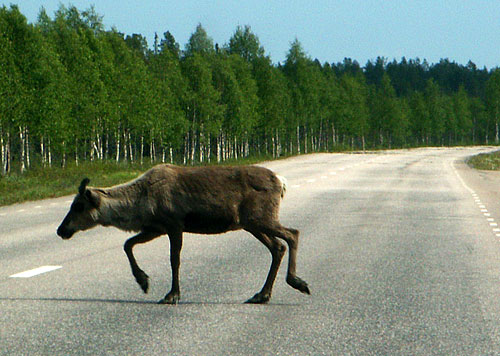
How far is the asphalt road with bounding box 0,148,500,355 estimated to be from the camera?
6.06m

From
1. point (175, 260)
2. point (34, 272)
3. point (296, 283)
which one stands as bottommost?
point (34, 272)

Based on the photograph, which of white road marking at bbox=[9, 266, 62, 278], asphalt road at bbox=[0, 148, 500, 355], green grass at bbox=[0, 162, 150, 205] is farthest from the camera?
green grass at bbox=[0, 162, 150, 205]

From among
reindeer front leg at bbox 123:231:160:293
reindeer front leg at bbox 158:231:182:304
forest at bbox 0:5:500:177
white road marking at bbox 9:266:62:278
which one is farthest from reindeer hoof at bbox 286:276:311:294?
forest at bbox 0:5:500:177

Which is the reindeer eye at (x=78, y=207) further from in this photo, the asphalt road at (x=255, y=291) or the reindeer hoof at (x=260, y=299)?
the reindeer hoof at (x=260, y=299)

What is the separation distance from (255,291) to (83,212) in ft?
6.22

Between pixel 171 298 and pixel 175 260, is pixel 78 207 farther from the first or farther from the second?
pixel 171 298

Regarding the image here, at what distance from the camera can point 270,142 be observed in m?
111

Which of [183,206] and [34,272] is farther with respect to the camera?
→ [34,272]

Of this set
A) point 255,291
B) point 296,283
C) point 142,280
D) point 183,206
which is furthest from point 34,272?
point 296,283

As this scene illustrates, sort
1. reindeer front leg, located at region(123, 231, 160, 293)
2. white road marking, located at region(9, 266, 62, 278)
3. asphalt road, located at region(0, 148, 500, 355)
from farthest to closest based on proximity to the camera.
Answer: white road marking, located at region(9, 266, 62, 278) → reindeer front leg, located at region(123, 231, 160, 293) → asphalt road, located at region(0, 148, 500, 355)

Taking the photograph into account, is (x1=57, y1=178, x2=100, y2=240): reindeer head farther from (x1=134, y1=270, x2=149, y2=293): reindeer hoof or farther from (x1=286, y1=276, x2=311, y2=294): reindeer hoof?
(x1=286, y1=276, x2=311, y2=294): reindeer hoof

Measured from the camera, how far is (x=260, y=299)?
7.62 metres

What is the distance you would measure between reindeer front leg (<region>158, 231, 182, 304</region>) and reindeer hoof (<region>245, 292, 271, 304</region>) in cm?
62

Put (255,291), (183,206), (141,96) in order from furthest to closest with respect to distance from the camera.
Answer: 1. (141,96)
2. (255,291)
3. (183,206)
